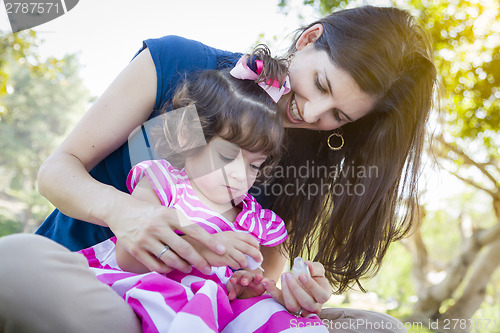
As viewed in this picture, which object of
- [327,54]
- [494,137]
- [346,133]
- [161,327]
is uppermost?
[327,54]

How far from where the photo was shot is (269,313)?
1.20 meters

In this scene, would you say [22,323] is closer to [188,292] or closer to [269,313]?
[188,292]

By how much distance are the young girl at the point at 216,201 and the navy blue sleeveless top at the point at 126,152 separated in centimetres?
11

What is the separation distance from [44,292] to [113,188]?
50 cm

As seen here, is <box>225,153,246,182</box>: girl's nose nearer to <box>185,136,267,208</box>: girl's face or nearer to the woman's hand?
<box>185,136,267,208</box>: girl's face

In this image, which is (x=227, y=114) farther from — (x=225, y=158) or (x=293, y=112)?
(x=293, y=112)

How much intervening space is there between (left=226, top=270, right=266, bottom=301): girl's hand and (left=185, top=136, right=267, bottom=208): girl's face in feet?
0.98

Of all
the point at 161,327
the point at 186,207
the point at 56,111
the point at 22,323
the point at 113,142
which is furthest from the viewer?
the point at 56,111

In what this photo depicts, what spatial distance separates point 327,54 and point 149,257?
1.01 metres

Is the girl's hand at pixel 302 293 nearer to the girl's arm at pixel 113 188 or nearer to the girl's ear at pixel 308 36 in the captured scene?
the girl's arm at pixel 113 188

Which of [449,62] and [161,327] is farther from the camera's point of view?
[449,62]

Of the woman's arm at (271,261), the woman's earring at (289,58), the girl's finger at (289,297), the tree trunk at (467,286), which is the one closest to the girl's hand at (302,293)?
the girl's finger at (289,297)

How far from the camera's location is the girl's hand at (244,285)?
1236 mm

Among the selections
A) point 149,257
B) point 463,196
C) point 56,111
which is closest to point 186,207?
point 149,257
